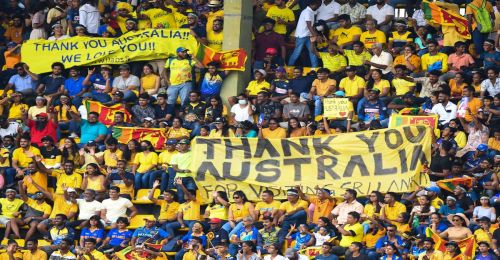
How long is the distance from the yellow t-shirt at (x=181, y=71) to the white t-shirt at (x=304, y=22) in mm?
2077

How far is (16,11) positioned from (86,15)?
1.79 metres

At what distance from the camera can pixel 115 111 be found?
3181cm

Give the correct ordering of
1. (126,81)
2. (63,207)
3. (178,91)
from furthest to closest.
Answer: (126,81), (178,91), (63,207)

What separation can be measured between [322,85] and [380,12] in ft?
8.46

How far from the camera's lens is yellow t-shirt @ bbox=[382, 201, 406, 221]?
2758 cm

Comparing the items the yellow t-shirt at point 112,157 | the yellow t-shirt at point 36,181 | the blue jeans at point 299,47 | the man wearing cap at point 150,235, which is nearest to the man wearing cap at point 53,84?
the yellow t-shirt at point 112,157

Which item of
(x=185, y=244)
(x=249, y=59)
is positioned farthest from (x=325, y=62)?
(x=185, y=244)

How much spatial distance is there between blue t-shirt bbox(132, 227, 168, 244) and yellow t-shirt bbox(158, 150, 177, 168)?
180cm

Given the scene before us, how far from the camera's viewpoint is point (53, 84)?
33.0 m

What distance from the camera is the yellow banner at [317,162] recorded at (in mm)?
28656

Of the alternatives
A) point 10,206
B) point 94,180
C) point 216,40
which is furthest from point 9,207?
point 216,40

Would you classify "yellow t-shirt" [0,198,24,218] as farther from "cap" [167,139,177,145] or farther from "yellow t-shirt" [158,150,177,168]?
"cap" [167,139,177,145]

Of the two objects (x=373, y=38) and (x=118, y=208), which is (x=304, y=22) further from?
(x=118, y=208)

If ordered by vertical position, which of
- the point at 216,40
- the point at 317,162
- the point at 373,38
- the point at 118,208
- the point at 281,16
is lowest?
the point at 118,208
